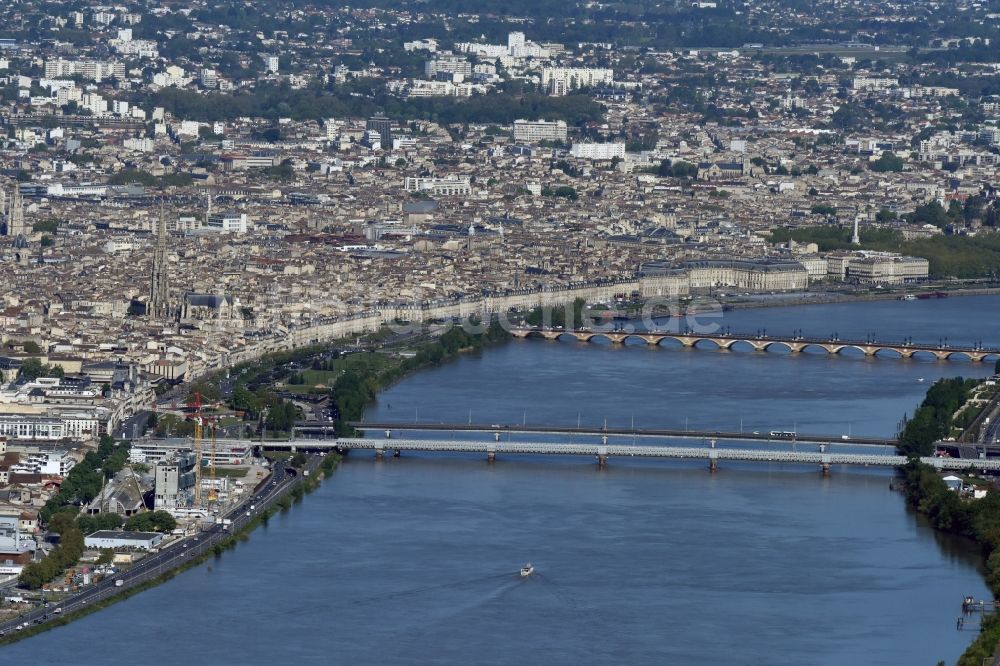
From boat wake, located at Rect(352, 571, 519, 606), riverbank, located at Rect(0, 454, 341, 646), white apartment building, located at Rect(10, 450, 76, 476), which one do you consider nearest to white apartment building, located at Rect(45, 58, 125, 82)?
riverbank, located at Rect(0, 454, 341, 646)

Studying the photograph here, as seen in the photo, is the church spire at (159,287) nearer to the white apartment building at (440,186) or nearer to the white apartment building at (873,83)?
the white apartment building at (440,186)

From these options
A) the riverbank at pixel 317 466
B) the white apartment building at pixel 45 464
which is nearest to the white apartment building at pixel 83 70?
the riverbank at pixel 317 466

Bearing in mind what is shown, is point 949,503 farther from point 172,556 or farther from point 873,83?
point 873,83

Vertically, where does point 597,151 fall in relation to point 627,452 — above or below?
above

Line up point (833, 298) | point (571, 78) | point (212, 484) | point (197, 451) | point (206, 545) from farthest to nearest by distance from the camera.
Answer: point (571, 78) < point (833, 298) < point (197, 451) < point (212, 484) < point (206, 545)

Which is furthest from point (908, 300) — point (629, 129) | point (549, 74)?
point (549, 74)

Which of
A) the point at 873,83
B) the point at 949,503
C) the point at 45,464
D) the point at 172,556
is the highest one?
the point at 873,83

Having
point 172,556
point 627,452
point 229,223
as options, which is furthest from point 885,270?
point 172,556

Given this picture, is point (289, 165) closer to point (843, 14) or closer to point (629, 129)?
point (629, 129)

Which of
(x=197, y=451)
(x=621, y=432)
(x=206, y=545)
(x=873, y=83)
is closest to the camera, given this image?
→ (x=206, y=545)
